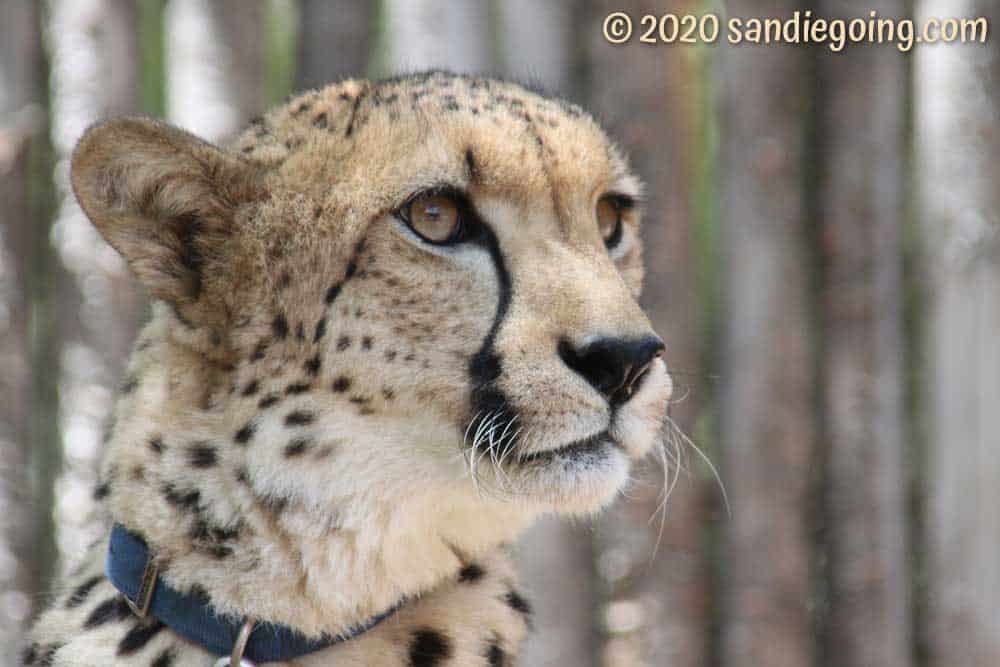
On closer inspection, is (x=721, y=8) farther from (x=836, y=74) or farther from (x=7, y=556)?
(x=7, y=556)

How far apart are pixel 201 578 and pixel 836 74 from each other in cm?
249

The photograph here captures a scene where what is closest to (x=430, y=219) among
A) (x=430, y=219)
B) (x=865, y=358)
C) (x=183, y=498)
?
(x=430, y=219)

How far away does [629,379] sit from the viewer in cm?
138

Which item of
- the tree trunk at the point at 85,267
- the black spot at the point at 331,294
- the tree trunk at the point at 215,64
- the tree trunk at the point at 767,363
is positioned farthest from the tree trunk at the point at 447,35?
the black spot at the point at 331,294

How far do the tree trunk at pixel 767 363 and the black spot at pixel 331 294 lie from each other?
2105mm

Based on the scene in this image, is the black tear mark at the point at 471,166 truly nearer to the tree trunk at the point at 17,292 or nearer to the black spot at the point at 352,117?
the black spot at the point at 352,117

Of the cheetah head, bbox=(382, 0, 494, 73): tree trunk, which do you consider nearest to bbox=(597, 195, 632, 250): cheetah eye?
the cheetah head

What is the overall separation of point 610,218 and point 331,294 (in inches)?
16.9

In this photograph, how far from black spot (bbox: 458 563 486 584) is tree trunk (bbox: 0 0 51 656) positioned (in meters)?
2.23

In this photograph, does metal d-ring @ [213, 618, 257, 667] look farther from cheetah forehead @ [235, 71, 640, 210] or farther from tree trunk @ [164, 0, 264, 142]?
tree trunk @ [164, 0, 264, 142]

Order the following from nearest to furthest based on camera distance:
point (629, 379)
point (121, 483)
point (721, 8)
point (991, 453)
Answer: point (629, 379) < point (121, 483) < point (991, 453) < point (721, 8)

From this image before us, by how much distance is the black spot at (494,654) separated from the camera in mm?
1528

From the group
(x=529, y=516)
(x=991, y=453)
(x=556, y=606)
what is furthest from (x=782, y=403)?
(x=529, y=516)

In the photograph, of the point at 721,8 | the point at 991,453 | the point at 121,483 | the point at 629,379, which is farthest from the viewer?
the point at 721,8
